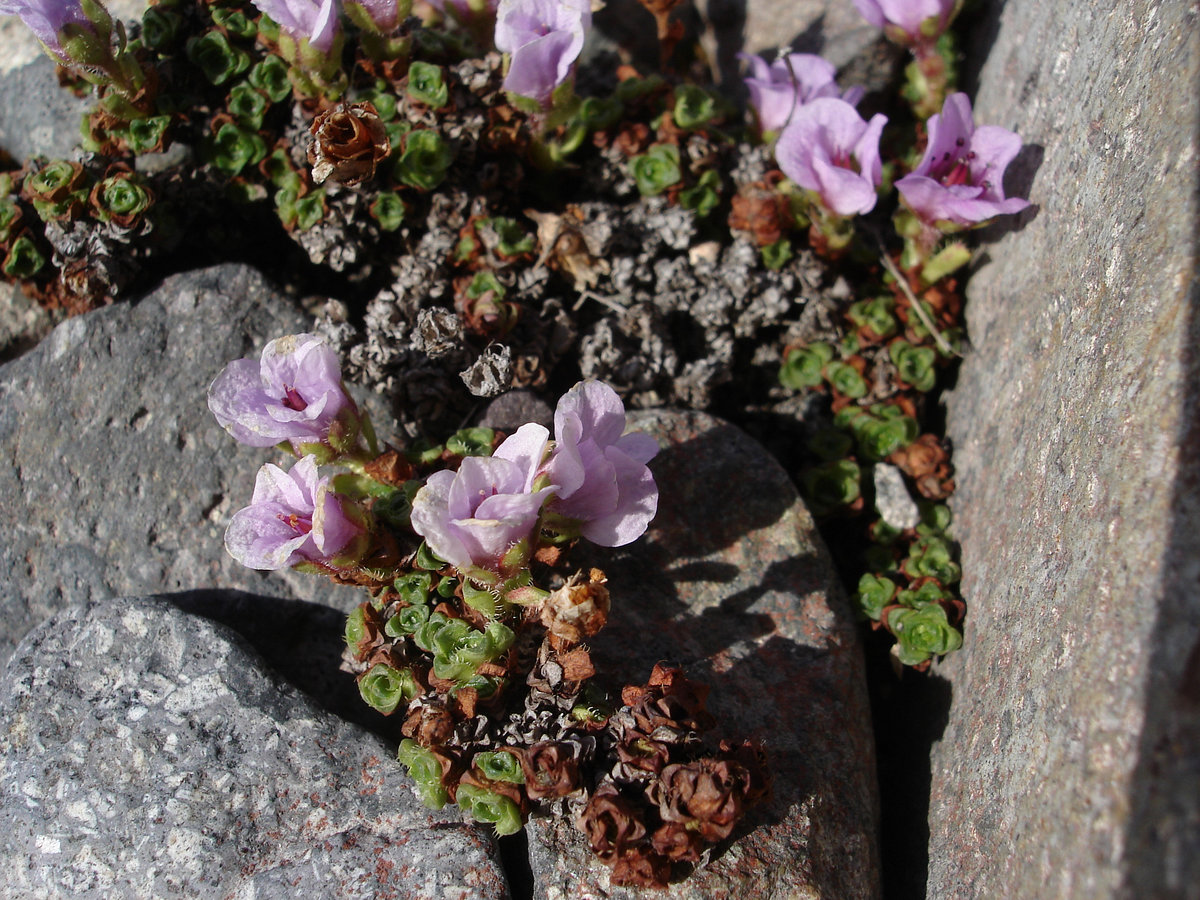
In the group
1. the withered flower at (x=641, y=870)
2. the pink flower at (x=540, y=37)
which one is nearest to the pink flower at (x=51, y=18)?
the pink flower at (x=540, y=37)

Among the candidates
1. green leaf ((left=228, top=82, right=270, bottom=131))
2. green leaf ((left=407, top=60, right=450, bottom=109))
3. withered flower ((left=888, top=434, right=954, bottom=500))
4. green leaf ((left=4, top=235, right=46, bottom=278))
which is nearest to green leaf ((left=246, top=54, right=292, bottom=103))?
green leaf ((left=228, top=82, right=270, bottom=131))

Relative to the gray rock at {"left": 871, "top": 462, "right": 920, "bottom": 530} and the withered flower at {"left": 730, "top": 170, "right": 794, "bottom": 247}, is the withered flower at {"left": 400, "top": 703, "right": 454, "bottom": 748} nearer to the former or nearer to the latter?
the gray rock at {"left": 871, "top": 462, "right": 920, "bottom": 530}

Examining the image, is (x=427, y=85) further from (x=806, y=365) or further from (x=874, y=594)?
(x=874, y=594)

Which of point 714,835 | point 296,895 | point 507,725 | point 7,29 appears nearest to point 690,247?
point 507,725

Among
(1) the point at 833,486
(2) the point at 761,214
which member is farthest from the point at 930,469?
(2) the point at 761,214

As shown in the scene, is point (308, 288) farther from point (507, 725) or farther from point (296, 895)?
point (296, 895)

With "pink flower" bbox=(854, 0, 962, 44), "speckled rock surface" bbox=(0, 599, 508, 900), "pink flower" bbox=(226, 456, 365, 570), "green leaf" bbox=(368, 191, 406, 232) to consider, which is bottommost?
"speckled rock surface" bbox=(0, 599, 508, 900)
